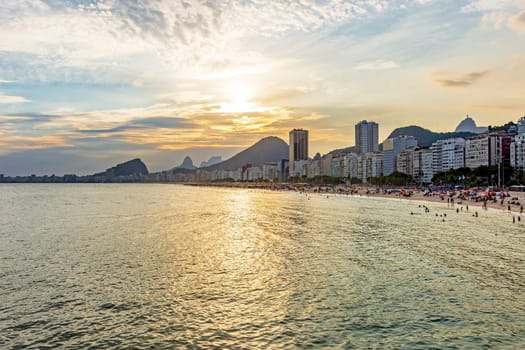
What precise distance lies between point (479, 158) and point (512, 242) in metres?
136

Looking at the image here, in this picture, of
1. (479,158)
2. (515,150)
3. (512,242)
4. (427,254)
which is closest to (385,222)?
(512,242)

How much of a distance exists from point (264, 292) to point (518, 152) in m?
144

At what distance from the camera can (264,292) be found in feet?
57.9

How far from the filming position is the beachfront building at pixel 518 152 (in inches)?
5143

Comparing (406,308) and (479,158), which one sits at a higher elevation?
(479,158)

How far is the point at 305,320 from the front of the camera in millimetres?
14289

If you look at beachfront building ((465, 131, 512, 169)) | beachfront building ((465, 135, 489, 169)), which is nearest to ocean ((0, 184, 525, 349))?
beachfront building ((465, 131, 512, 169))

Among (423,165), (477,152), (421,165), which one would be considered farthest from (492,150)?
(421,165)

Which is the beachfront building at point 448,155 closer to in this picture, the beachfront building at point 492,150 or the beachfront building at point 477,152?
the beachfront building at point 477,152

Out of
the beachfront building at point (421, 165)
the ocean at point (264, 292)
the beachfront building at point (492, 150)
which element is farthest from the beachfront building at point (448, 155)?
the ocean at point (264, 292)

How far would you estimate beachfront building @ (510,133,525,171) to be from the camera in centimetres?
13062

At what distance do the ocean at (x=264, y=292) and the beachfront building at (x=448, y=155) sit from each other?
143 metres

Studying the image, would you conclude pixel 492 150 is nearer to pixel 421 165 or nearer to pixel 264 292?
pixel 421 165

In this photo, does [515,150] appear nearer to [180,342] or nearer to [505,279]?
[505,279]
